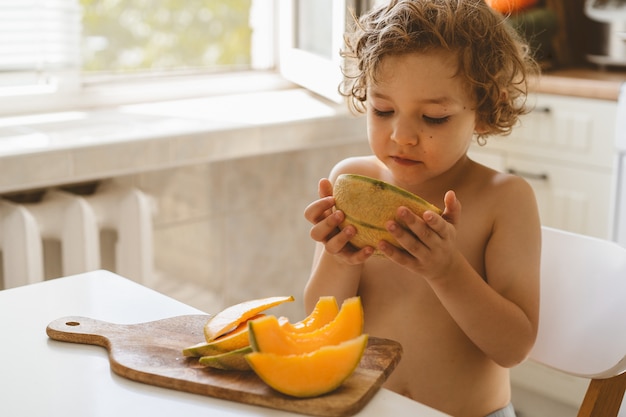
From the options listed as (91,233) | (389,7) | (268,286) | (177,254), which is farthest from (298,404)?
(268,286)

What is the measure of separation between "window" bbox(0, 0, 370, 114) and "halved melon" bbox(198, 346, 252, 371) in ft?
4.61

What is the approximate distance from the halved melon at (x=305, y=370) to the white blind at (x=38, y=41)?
149cm

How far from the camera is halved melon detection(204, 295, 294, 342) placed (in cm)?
86

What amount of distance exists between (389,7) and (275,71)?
1.39m

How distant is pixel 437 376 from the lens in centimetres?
120

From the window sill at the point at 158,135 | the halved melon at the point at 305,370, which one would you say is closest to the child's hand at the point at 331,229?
the halved melon at the point at 305,370

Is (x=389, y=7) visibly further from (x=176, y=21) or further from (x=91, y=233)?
(x=176, y=21)

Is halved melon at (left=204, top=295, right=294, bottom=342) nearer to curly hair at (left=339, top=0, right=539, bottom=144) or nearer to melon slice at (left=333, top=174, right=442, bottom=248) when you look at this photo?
melon slice at (left=333, top=174, right=442, bottom=248)

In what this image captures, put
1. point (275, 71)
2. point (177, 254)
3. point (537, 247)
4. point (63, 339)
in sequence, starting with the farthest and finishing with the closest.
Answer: point (275, 71) < point (177, 254) < point (537, 247) < point (63, 339)

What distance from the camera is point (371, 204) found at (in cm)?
91

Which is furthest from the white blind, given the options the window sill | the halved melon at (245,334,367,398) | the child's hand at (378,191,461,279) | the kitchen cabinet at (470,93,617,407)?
the halved melon at (245,334,367,398)

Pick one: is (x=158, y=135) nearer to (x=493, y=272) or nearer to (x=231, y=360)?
(x=493, y=272)

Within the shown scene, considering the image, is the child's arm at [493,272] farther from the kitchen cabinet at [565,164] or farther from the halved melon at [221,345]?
the kitchen cabinet at [565,164]

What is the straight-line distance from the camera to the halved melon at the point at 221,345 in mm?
827
